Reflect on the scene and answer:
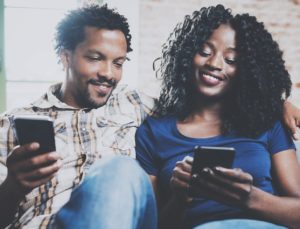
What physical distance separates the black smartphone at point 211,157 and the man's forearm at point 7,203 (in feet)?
1.62

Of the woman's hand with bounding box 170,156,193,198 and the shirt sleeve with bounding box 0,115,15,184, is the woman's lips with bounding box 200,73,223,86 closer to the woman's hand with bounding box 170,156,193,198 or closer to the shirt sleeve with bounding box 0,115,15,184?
the woman's hand with bounding box 170,156,193,198

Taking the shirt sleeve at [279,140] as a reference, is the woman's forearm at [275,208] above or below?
below

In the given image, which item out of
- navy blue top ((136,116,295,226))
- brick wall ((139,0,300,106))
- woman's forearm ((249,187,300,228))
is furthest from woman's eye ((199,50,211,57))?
brick wall ((139,0,300,106))

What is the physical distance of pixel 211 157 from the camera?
→ 3.23 ft

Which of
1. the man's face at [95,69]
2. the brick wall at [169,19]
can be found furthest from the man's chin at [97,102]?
the brick wall at [169,19]

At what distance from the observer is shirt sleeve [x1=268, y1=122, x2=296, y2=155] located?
1.31 m

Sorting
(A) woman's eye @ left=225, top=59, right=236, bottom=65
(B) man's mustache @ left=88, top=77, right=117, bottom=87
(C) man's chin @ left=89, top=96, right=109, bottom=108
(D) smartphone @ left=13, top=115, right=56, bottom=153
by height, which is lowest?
(D) smartphone @ left=13, top=115, right=56, bottom=153

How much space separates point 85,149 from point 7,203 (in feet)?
1.12

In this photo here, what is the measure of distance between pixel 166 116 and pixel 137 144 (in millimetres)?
154

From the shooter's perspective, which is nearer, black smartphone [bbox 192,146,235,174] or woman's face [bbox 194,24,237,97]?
black smartphone [bbox 192,146,235,174]

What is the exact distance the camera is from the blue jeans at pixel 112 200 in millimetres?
850

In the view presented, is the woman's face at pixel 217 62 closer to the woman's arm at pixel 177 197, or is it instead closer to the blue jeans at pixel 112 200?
the woman's arm at pixel 177 197

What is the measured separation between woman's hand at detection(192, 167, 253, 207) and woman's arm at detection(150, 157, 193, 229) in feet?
0.14

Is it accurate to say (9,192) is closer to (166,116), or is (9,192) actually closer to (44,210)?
(44,210)
